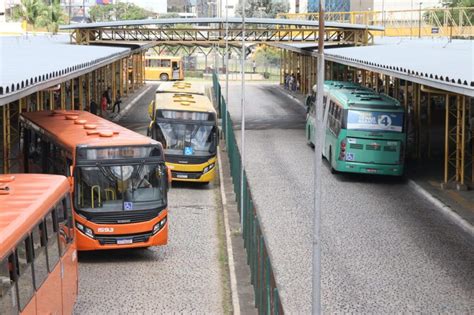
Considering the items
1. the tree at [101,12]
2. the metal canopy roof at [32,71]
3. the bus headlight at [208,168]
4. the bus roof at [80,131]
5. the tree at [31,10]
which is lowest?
the bus headlight at [208,168]

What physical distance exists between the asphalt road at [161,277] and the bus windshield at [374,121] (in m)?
7.39

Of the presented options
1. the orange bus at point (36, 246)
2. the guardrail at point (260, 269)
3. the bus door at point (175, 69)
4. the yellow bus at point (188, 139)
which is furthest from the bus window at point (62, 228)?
the bus door at point (175, 69)

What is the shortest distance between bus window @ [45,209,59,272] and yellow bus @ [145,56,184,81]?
72.9 m

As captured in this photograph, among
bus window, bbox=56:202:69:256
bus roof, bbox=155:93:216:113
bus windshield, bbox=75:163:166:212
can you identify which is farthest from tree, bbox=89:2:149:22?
bus window, bbox=56:202:69:256

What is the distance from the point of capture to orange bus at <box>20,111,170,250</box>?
1742 cm

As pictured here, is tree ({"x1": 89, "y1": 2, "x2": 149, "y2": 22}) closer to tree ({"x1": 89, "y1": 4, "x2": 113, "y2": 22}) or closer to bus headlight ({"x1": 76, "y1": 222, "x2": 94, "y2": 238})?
tree ({"x1": 89, "y1": 4, "x2": 113, "y2": 22})

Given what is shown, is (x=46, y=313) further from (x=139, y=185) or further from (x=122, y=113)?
(x=122, y=113)

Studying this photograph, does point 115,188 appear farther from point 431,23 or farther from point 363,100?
point 431,23

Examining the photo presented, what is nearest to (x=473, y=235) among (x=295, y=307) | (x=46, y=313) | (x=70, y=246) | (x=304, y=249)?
(x=304, y=249)

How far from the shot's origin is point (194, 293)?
16.0 metres

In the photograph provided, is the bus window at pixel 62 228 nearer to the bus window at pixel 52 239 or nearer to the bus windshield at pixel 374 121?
the bus window at pixel 52 239

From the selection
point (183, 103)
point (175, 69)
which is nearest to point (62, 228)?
point (183, 103)

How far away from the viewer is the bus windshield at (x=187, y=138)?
1083 inches

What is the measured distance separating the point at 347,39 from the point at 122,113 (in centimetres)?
1273
